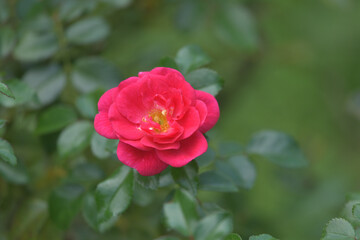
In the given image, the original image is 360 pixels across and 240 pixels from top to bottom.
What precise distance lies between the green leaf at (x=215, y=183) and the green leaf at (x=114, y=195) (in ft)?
0.38

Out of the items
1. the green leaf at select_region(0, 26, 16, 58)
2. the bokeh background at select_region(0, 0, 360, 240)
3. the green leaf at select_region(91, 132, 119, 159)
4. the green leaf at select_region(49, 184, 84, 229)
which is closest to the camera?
the green leaf at select_region(91, 132, 119, 159)

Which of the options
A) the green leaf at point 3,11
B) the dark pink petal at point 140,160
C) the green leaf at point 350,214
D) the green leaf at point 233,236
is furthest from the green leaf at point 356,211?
the green leaf at point 3,11

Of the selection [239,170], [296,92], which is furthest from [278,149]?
[296,92]

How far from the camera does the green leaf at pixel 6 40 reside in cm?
90

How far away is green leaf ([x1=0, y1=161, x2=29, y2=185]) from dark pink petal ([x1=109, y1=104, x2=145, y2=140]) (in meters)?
0.31

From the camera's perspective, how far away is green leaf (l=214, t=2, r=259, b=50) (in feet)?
3.77

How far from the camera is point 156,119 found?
24.8 inches

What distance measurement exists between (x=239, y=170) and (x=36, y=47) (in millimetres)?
501

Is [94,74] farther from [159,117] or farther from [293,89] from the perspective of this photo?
[293,89]

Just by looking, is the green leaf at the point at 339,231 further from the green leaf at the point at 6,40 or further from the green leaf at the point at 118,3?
the green leaf at the point at 6,40

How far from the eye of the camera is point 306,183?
142 cm

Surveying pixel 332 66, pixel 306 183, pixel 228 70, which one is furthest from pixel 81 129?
pixel 332 66

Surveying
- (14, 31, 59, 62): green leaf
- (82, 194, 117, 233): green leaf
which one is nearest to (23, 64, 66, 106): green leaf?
(14, 31, 59, 62): green leaf

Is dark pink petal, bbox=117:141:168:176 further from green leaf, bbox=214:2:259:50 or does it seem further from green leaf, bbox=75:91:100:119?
green leaf, bbox=214:2:259:50
